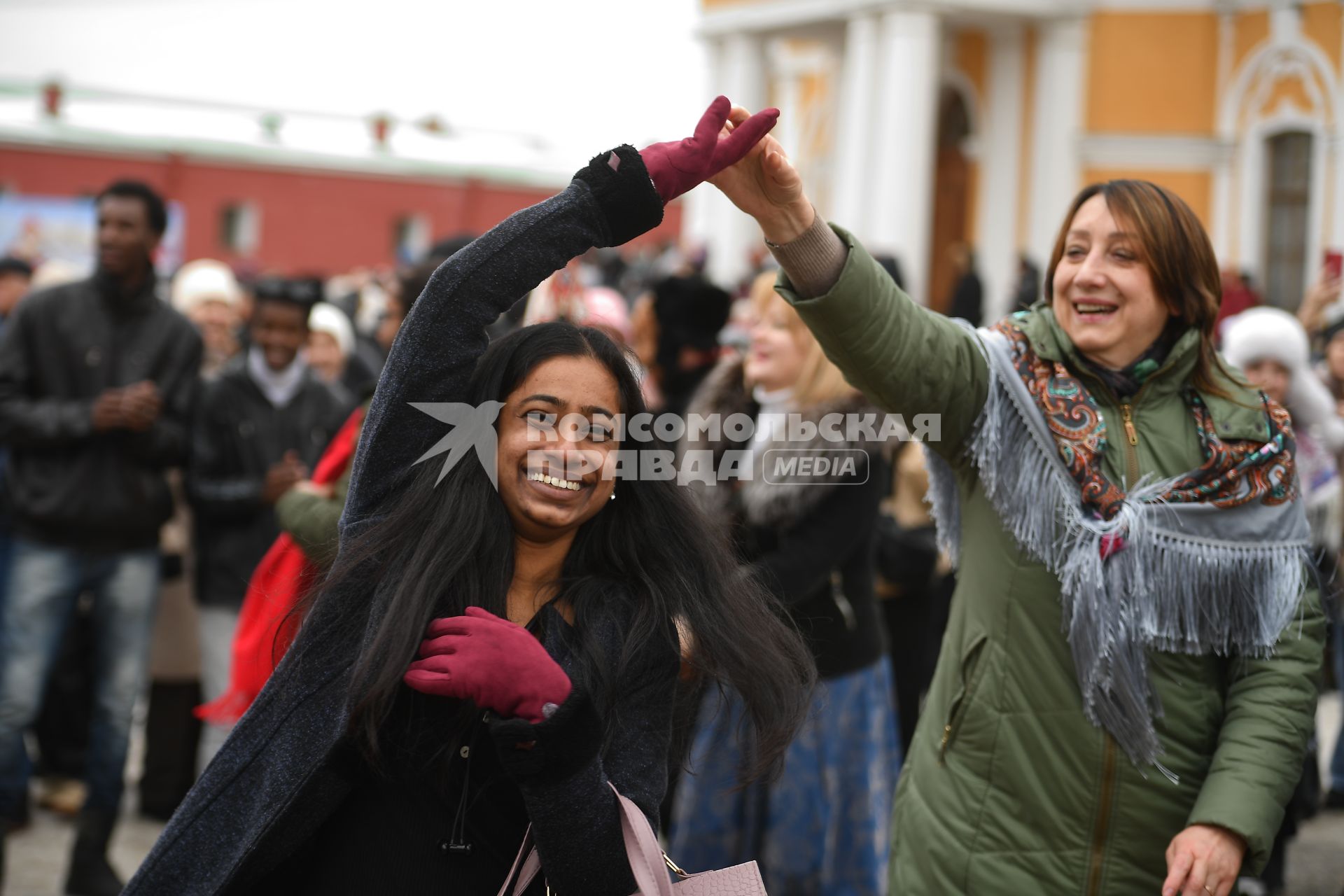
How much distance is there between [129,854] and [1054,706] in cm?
383

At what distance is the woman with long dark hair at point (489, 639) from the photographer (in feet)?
6.83

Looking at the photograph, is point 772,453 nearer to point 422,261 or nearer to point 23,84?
point 422,261

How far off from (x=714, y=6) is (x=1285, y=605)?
75.4 feet

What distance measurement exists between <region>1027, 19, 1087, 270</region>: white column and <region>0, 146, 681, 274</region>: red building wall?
18962 mm

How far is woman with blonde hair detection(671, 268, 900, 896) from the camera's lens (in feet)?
13.9

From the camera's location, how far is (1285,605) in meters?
2.75

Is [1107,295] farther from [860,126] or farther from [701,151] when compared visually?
[860,126]

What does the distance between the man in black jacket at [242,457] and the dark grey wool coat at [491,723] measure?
293 centimetres

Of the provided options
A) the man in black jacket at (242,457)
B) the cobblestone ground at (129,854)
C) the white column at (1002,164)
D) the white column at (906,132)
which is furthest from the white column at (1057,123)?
the man in black jacket at (242,457)

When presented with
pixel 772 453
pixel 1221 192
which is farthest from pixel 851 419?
pixel 1221 192

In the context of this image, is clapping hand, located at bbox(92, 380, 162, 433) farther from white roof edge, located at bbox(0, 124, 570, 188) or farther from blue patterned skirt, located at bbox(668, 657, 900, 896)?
white roof edge, located at bbox(0, 124, 570, 188)

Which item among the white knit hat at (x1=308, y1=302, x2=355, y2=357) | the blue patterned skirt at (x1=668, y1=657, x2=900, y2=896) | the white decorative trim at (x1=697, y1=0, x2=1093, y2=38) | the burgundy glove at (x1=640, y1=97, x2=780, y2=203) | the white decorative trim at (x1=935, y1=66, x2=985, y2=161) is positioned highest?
the white decorative trim at (x1=697, y1=0, x2=1093, y2=38)

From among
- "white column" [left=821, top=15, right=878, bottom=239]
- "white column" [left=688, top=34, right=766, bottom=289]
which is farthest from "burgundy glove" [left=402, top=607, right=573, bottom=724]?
"white column" [left=688, top=34, right=766, bottom=289]

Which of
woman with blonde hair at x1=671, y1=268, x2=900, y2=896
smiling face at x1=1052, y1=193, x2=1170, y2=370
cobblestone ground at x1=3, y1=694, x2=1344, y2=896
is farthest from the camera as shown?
cobblestone ground at x1=3, y1=694, x2=1344, y2=896
